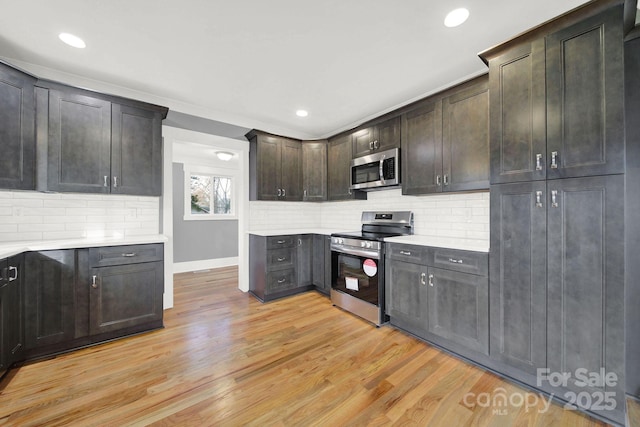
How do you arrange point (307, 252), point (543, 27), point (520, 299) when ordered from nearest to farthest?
1. point (543, 27)
2. point (520, 299)
3. point (307, 252)

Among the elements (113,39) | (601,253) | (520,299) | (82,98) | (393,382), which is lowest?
(393,382)

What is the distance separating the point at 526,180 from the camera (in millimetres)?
1798

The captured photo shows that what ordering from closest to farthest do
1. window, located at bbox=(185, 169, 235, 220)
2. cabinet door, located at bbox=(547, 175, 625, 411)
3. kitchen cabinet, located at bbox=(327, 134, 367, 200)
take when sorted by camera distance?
cabinet door, located at bbox=(547, 175, 625, 411) < kitchen cabinet, located at bbox=(327, 134, 367, 200) < window, located at bbox=(185, 169, 235, 220)

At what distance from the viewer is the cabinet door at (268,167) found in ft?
12.6

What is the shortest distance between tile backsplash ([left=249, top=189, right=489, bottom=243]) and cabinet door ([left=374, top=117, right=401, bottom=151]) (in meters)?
0.64

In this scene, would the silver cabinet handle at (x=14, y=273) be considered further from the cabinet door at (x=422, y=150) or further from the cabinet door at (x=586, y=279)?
the cabinet door at (x=586, y=279)

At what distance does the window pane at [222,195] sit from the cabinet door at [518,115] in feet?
17.6

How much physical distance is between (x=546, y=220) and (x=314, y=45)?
7.11 ft

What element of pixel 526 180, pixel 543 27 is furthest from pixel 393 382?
pixel 543 27

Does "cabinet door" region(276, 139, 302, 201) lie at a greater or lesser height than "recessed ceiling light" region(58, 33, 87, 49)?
lesser

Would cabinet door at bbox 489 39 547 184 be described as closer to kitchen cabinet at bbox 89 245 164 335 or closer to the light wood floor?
the light wood floor

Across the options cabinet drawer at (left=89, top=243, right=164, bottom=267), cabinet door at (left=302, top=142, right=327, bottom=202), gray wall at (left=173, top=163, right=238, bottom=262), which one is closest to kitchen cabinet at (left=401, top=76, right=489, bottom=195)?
cabinet door at (left=302, top=142, right=327, bottom=202)

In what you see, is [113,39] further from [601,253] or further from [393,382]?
[601,253]

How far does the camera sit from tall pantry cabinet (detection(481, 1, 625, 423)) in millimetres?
1485
